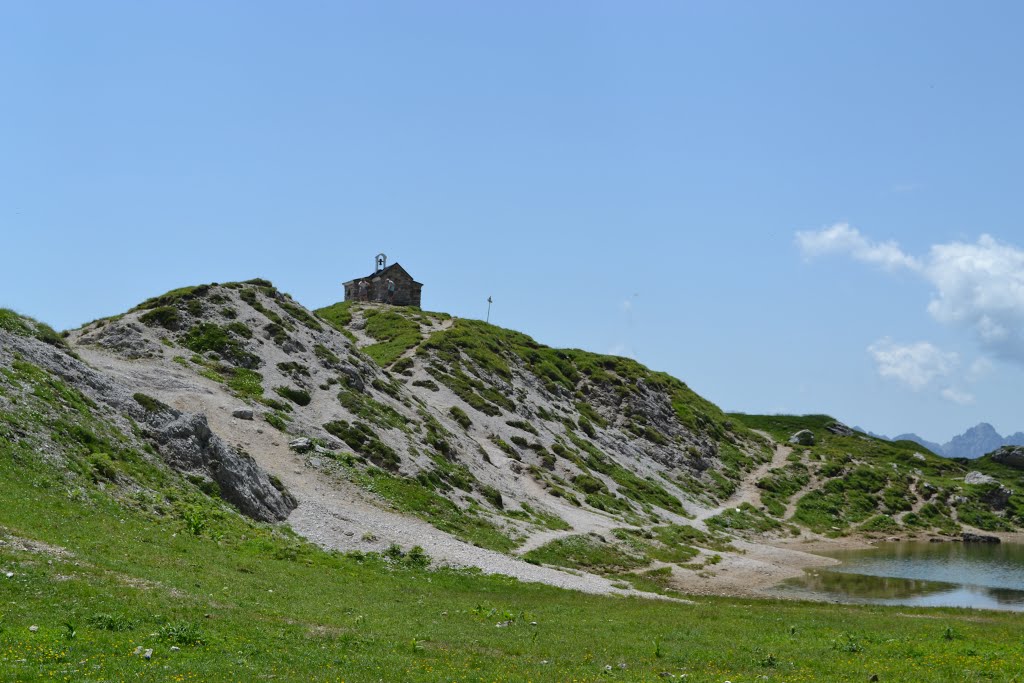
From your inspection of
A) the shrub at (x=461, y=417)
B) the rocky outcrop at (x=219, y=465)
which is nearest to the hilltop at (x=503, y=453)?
the shrub at (x=461, y=417)

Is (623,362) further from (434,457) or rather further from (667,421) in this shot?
(434,457)

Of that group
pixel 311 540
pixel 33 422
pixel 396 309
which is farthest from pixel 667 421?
pixel 33 422

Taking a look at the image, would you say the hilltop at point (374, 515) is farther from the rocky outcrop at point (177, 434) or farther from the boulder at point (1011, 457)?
the boulder at point (1011, 457)

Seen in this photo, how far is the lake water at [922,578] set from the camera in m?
59.8

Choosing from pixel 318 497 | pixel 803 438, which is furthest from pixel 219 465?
pixel 803 438

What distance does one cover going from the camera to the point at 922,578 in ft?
240

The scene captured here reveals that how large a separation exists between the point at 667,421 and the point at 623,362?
20.1 metres

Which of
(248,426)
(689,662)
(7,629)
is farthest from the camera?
(248,426)

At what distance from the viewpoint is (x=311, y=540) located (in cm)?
4938

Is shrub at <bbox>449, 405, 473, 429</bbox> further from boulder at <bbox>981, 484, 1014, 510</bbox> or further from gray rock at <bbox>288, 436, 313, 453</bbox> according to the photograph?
boulder at <bbox>981, 484, 1014, 510</bbox>

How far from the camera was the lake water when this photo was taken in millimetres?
59812

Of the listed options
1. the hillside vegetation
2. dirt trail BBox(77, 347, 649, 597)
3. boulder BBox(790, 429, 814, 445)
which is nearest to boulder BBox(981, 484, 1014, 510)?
the hillside vegetation

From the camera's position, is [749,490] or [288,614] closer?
[288,614]

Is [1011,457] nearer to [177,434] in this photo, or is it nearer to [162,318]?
[162,318]
